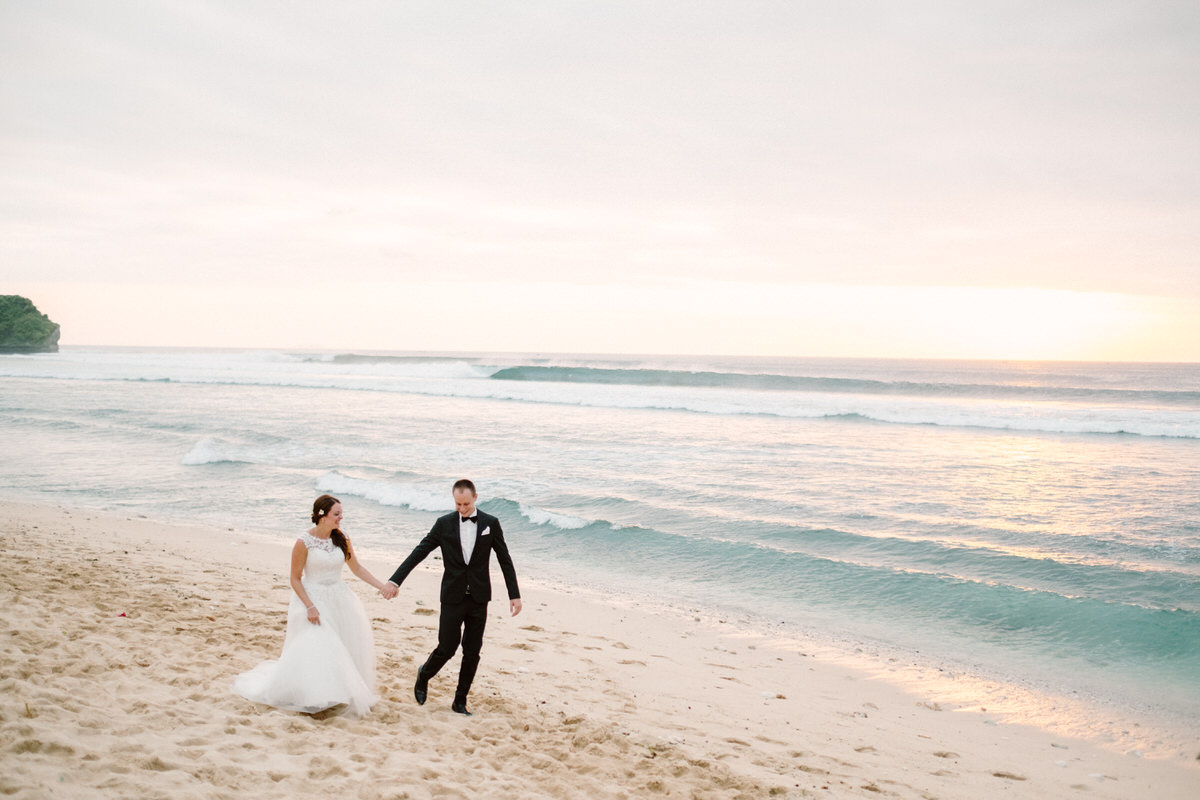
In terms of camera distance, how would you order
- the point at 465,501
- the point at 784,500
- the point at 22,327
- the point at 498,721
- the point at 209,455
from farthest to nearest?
the point at 22,327 < the point at 209,455 < the point at 784,500 < the point at 498,721 < the point at 465,501

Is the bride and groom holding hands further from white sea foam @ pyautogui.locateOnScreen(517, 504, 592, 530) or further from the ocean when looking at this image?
white sea foam @ pyautogui.locateOnScreen(517, 504, 592, 530)

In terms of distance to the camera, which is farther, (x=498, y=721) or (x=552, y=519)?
(x=552, y=519)

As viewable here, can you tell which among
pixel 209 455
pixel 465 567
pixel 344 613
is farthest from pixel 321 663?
pixel 209 455

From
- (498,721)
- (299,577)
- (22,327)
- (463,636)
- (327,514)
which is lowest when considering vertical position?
(498,721)

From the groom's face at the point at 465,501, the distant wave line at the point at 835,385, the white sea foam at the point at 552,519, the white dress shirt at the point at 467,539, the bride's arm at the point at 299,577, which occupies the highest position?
the distant wave line at the point at 835,385

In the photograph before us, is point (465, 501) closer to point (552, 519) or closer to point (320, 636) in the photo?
point (320, 636)

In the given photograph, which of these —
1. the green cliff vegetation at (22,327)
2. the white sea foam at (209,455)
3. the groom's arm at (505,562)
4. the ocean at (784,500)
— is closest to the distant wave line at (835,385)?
the ocean at (784,500)

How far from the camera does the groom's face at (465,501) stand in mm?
5332

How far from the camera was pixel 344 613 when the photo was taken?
5441 millimetres

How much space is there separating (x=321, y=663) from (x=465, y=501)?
1600 mm

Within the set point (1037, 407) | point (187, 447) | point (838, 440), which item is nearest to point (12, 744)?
point (187, 447)

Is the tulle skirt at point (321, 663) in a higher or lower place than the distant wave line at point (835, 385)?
lower

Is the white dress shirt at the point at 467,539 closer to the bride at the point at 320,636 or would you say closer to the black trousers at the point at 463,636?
the black trousers at the point at 463,636

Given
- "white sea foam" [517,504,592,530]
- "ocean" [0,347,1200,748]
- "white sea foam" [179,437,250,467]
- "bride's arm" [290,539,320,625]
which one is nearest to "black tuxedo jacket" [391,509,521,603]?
"bride's arm" [290,539,320,625]
